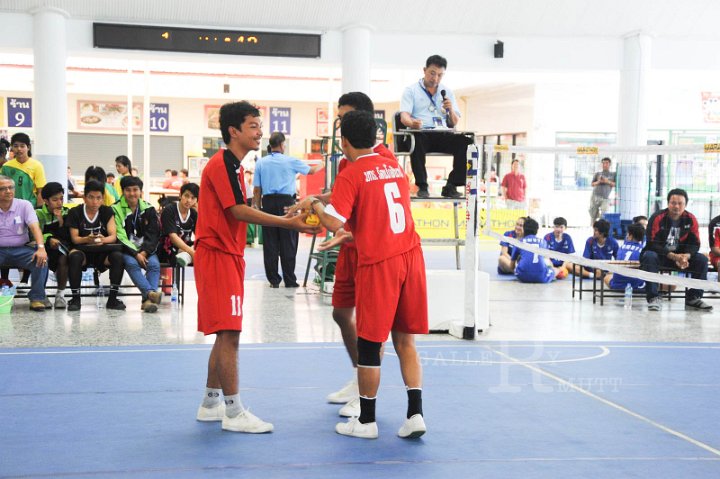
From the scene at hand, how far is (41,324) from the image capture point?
885 centimetres

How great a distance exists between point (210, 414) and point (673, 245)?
7200mm

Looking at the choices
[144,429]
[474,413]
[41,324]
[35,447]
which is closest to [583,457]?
[474,413]

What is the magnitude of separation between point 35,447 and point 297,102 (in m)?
29.6

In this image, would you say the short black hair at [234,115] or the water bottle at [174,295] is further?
the water bottle at [174,295]

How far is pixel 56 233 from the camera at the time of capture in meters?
10.1

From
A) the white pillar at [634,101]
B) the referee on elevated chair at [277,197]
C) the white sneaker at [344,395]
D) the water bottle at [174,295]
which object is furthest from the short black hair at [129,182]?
the white pillar at [634,101]

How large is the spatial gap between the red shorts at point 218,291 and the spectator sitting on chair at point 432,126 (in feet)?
14.7

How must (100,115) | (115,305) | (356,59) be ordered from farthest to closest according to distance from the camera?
1. (100,115)
2. (356,59)
3. (115,305)

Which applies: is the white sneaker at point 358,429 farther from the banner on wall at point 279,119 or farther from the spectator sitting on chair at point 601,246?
the banner on wall at point 279,119

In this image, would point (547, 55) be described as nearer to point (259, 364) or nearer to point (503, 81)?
point (503, 81)

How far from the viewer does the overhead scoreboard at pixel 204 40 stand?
659 inches

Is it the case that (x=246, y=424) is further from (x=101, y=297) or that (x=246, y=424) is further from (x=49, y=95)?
(x=49, y=95)

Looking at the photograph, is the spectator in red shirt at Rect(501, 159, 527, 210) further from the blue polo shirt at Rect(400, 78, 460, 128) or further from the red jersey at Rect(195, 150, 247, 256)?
the red jersey at Rect(195, 150, 247, 256)

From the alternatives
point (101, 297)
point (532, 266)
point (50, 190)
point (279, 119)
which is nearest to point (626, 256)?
point (532, 266)
